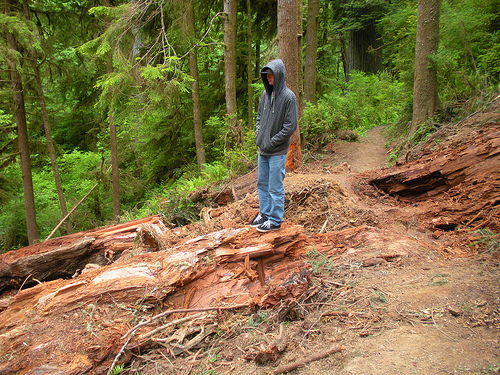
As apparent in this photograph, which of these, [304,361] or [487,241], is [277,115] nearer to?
[304,361]

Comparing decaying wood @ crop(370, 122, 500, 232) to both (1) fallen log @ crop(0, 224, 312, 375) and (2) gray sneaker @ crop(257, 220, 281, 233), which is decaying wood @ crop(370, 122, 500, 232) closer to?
(2) gray sneaker @ crop(257, 220, 281, 233)

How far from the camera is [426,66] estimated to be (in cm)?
894

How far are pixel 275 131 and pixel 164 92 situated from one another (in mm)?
5694

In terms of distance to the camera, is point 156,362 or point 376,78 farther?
point 376,78

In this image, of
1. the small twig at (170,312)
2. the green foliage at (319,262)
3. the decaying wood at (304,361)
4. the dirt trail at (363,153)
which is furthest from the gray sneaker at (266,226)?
the dirt trail at (363,153)

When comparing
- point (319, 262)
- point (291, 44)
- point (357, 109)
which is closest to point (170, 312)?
point (319, 262)

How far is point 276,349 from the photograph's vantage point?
297 centimetres

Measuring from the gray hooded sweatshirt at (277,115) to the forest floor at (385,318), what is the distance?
175 cm

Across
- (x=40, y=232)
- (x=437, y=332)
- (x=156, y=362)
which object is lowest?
(x=40, y=232)

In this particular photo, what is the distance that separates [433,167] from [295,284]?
424 cm

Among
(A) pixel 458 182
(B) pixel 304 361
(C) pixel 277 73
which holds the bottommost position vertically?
(B) pixel 304 361

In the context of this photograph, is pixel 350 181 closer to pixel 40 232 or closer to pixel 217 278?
pixel 217 278

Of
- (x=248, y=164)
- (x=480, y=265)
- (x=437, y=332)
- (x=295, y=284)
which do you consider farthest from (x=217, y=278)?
(x=248, y=164)

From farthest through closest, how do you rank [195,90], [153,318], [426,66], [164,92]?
[195,90] < [164,92] < [426,66] < [153,318]
